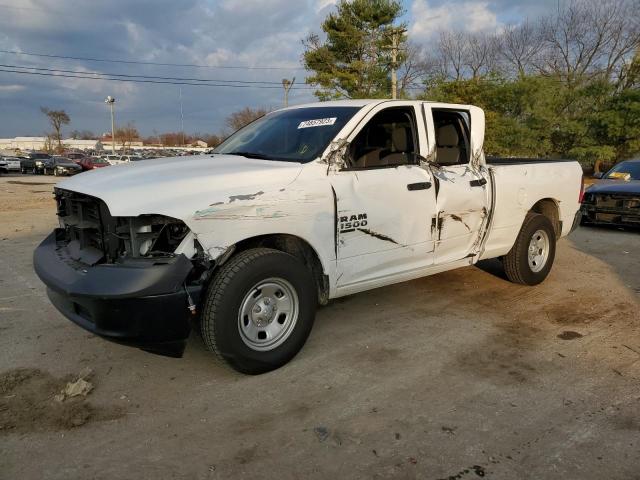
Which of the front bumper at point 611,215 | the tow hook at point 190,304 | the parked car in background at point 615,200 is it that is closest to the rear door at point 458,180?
the tow hook at point 190,304

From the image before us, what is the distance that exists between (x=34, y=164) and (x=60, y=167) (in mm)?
4265

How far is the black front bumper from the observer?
3.01 meters

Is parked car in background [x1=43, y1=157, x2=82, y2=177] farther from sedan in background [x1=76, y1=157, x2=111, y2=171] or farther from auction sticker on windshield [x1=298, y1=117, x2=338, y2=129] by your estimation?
auction sticker on windshield [x1=298, y1=117, x2=338, y2=129]

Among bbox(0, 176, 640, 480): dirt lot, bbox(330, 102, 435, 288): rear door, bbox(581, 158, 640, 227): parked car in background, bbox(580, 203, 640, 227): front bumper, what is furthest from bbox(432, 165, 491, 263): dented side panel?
bbox(581, 158, 640, 227): parked car in background

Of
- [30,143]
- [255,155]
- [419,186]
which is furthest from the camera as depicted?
[30,143]

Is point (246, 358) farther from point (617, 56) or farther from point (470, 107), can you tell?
point (617, 56)

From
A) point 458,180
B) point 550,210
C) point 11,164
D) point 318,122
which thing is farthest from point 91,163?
point 458,180

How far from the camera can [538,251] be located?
6012mm

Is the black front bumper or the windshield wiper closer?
the black front bumper

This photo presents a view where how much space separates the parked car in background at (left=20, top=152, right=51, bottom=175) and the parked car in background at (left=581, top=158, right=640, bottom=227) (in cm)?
3780

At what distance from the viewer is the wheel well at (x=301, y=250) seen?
3.66 meters

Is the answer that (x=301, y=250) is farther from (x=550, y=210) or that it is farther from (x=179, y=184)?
(x=550, y=210)

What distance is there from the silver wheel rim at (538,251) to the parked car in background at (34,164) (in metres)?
39.3

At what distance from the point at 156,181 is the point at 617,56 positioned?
43.1 meters
